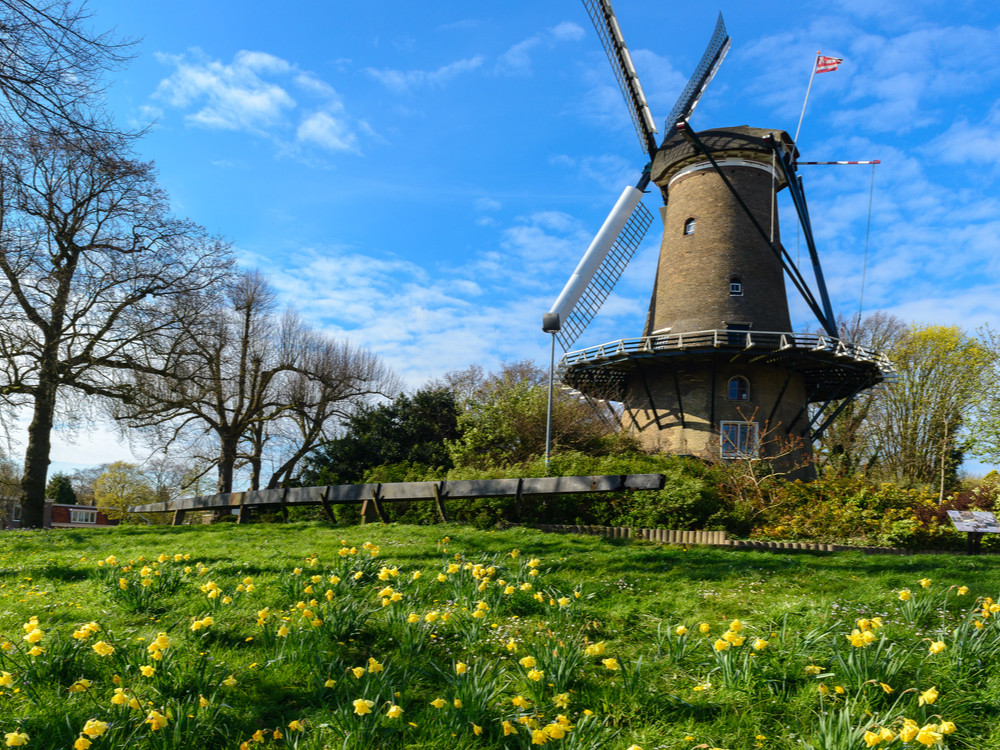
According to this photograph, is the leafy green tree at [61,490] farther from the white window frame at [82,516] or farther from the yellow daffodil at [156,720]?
the yellow daffodil at [156,720]

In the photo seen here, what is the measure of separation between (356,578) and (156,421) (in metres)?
20.8

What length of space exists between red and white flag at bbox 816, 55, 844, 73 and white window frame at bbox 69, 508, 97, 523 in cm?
6670

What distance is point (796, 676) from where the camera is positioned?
13.5ft

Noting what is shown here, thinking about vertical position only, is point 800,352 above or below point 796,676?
above

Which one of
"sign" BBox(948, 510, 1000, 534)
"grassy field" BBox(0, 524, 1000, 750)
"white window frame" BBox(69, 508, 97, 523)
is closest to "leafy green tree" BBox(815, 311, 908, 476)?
"sign" BBox(948, 510, 1000, 534)

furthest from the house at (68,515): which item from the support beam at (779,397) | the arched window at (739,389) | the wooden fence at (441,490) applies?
the support beam at (779,397)

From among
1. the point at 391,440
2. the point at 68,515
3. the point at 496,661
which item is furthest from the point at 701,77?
the point at 68,515

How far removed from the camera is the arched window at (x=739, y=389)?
24.3 meters

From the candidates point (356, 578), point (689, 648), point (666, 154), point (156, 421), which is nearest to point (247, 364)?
point (156, 421)

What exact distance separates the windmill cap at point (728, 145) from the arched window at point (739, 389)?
338 inches

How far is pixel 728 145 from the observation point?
25.3 meters

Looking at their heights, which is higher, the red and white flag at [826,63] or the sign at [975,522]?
the red and white flag at [826,63]

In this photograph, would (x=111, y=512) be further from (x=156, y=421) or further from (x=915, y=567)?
(x=915, y=567)

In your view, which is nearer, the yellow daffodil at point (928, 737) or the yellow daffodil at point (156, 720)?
the yellow daffodil at point (928, 737)
